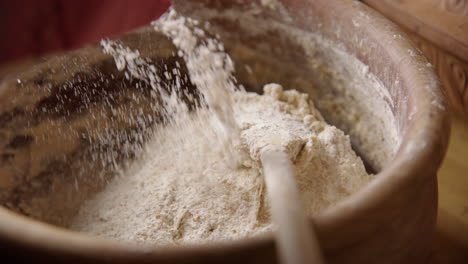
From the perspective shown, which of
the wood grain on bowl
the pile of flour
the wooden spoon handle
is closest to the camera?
the wooden spoon handle

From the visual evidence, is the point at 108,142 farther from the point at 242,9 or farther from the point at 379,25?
the point at 379,25

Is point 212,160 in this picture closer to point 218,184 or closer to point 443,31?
point 218,184

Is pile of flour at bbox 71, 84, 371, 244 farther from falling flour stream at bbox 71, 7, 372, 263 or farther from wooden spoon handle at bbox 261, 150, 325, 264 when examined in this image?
wooden spoon handle at bbox 261, 150, 325, 264

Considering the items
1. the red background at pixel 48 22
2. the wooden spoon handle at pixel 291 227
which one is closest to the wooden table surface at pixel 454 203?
the wooden spoon handle at pixel 291 227

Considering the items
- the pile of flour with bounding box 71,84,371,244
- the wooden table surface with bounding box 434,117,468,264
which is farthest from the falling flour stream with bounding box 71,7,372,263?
the wooden table surface with bounding box 434,117,468,264

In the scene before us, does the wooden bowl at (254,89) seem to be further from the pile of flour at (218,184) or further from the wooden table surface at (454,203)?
the wooden table surface at (454,203)

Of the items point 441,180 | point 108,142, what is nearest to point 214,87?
point 108,142

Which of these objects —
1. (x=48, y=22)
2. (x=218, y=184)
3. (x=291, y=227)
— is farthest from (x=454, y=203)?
(x=48, y=22)
